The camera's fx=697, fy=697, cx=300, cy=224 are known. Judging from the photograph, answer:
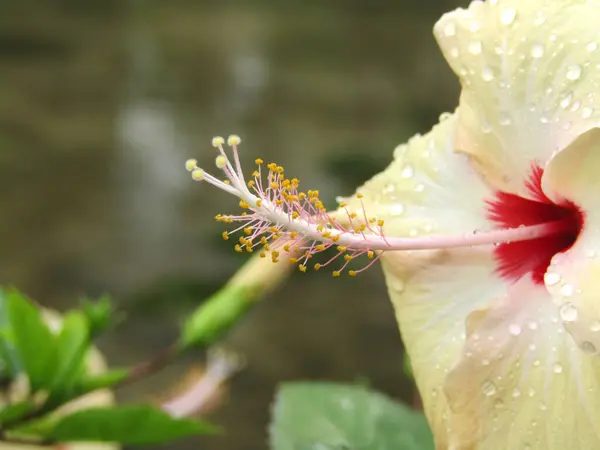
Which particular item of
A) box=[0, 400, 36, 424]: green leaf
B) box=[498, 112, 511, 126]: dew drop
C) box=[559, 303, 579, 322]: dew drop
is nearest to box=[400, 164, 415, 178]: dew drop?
box=[498, 112, 511, 126]: dew drop

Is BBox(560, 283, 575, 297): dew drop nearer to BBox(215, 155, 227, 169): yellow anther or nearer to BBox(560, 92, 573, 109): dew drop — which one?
BBox(560, 92, 573, 109): dew drop

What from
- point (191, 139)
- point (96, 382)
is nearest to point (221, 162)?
point (96, 382)

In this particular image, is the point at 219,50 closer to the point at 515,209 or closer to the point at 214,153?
the point at 214,153

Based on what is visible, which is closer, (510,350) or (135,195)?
(510,350)

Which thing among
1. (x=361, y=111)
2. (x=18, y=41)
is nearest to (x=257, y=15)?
(x=361, y=111)

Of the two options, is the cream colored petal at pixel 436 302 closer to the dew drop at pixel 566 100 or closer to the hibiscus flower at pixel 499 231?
the hibiscus flower at pixel 499 231

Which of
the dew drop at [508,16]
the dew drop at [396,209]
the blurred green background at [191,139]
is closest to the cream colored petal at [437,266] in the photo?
the dew drop at [396,209]

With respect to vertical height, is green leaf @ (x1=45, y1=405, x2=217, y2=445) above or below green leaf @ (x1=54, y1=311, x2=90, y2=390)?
below
